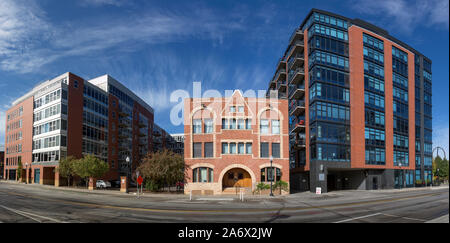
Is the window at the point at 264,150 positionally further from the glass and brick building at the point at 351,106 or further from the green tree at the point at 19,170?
the green tree at the point at 19,170

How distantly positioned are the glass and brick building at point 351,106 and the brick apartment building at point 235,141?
29.3 feet

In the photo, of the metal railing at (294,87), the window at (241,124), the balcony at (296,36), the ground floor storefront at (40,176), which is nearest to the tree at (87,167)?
the ground floor storefront at (40,176)

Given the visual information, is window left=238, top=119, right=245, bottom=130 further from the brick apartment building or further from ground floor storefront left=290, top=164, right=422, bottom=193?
ground floor storefront left=290, top=164, right=422, bottom=193

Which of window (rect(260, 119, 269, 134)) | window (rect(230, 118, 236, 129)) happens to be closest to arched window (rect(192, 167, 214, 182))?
window (rect(230, 118, 236, 129))

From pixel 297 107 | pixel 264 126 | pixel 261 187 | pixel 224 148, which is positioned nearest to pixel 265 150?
pixel 264 126

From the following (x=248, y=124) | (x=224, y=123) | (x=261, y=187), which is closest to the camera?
(x=261, y=187)

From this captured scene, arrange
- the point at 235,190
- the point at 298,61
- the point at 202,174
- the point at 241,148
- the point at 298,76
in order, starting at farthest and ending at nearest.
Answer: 1. the point at 298,61
2. the point at 298,76
3. the point at 241,148
4. the point at 202,174
5. the point at 235,190

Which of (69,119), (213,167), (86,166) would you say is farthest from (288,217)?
(69,119)

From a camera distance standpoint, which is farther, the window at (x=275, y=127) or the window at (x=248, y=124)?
the window at (x=275, y=127)

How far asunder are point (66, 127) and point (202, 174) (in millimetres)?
35020

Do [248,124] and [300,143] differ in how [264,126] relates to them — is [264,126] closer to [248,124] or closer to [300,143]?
[248,124]

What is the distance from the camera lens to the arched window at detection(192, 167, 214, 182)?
116ft

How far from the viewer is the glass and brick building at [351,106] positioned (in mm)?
43000

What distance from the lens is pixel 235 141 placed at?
1419 inches
